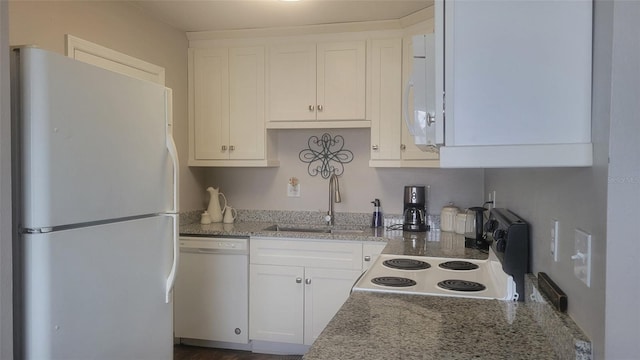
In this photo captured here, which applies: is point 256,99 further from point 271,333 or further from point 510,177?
point 510,177

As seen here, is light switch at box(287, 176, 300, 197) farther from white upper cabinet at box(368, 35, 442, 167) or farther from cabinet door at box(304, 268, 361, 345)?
cabinet door at box(304, 268, 361, 345)

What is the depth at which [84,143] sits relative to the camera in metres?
1.51

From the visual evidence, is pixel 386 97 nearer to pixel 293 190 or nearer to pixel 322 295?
pixel 293 190

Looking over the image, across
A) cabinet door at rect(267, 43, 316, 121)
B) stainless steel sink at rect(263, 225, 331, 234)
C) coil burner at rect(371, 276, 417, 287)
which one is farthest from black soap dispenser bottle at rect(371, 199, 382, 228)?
coil burner at rect(371, 276, 417, 287)

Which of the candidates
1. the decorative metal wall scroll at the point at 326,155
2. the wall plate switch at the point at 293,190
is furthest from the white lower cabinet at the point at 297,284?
the decorative metal wall scroll at the point at 326,155

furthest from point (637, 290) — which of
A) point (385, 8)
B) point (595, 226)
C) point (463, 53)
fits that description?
point (385, 8)

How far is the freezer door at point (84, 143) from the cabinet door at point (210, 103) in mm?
1566

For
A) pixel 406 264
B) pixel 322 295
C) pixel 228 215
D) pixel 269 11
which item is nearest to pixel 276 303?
pixel 322 295

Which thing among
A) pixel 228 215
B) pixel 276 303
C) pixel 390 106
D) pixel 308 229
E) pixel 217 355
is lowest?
pixel 217 355

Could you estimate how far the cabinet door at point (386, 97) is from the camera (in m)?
3.17

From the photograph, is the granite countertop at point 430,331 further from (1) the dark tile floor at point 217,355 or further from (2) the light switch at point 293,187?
(2) the light switch at point 293,187

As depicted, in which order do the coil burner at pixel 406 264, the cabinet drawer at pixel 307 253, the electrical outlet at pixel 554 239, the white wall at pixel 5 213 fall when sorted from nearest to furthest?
1. the electrical outlet at pixel 554 239
2. the white wall at pixel 5 213
3. the coil burner at pixel 406 264
4. the cabinet drawer at pixel 307 253

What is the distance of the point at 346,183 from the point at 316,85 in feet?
2.70

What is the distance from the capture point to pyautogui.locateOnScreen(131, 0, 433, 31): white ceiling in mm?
2850
